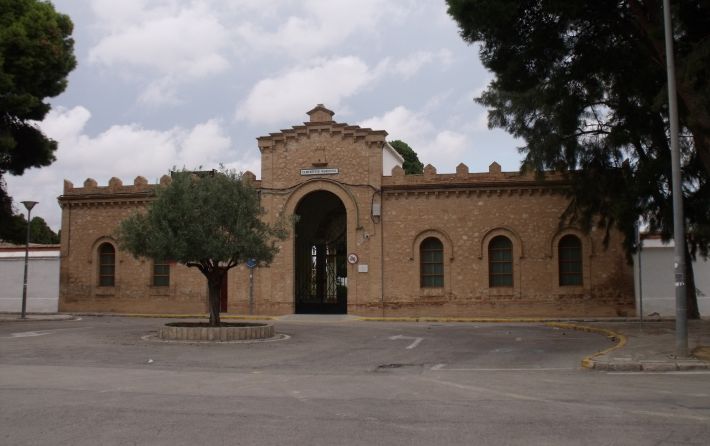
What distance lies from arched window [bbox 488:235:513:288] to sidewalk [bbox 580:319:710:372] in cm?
855

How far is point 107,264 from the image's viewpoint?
32.0 m

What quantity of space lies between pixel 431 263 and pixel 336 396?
19103mm

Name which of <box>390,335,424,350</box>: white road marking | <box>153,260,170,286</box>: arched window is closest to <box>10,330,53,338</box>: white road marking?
<box>153,260,170,286</box>: arched window

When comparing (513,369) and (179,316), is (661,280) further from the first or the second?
(179,316)

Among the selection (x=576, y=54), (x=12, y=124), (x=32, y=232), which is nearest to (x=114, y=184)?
(x=12, y=124)

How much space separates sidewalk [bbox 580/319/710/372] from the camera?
1230 cm

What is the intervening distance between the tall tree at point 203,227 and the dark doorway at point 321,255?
9.54m

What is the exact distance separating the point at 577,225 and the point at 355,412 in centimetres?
2097

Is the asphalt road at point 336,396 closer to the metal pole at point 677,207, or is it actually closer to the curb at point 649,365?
the curb at point 649,365

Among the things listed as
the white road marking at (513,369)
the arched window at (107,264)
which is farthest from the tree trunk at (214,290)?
the arched window at (107,264)

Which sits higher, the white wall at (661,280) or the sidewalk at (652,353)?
the white wall at (661,280)

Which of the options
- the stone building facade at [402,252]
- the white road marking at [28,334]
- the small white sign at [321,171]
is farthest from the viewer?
the small white sign at [321,171]

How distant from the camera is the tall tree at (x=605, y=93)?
15398mm

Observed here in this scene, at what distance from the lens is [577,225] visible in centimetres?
2695
